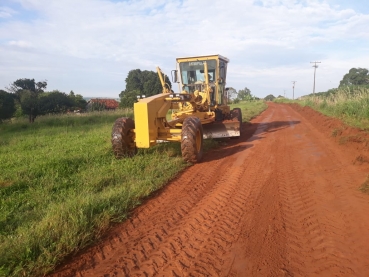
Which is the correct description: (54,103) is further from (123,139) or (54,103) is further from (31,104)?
(123,139)

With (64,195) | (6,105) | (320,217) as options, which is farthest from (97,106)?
(320,217)

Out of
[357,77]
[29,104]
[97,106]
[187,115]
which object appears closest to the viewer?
[187,115]

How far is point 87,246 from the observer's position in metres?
3.79

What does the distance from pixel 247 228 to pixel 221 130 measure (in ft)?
21.4

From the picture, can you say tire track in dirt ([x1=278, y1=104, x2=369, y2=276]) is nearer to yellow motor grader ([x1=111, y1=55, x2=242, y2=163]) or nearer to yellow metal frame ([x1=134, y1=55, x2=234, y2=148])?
yellow motor grader ([x1=111, y1=55, x2=242, y2=163])

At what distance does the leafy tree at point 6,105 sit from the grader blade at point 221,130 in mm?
17896

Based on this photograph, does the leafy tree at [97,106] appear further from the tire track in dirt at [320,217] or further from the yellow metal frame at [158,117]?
the tire track in dirt at [320,217]

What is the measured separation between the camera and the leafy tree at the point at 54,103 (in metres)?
24.3

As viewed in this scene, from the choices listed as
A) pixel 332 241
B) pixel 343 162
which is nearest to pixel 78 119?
pixel 343 162

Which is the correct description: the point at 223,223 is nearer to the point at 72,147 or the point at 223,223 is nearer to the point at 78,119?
the point at 72,147

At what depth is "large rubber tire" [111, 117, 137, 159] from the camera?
7.66m

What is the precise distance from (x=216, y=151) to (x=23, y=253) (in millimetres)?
6631

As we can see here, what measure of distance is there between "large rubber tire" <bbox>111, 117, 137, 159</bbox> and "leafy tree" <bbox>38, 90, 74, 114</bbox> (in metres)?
18.5

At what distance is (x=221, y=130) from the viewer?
34.4 ft
